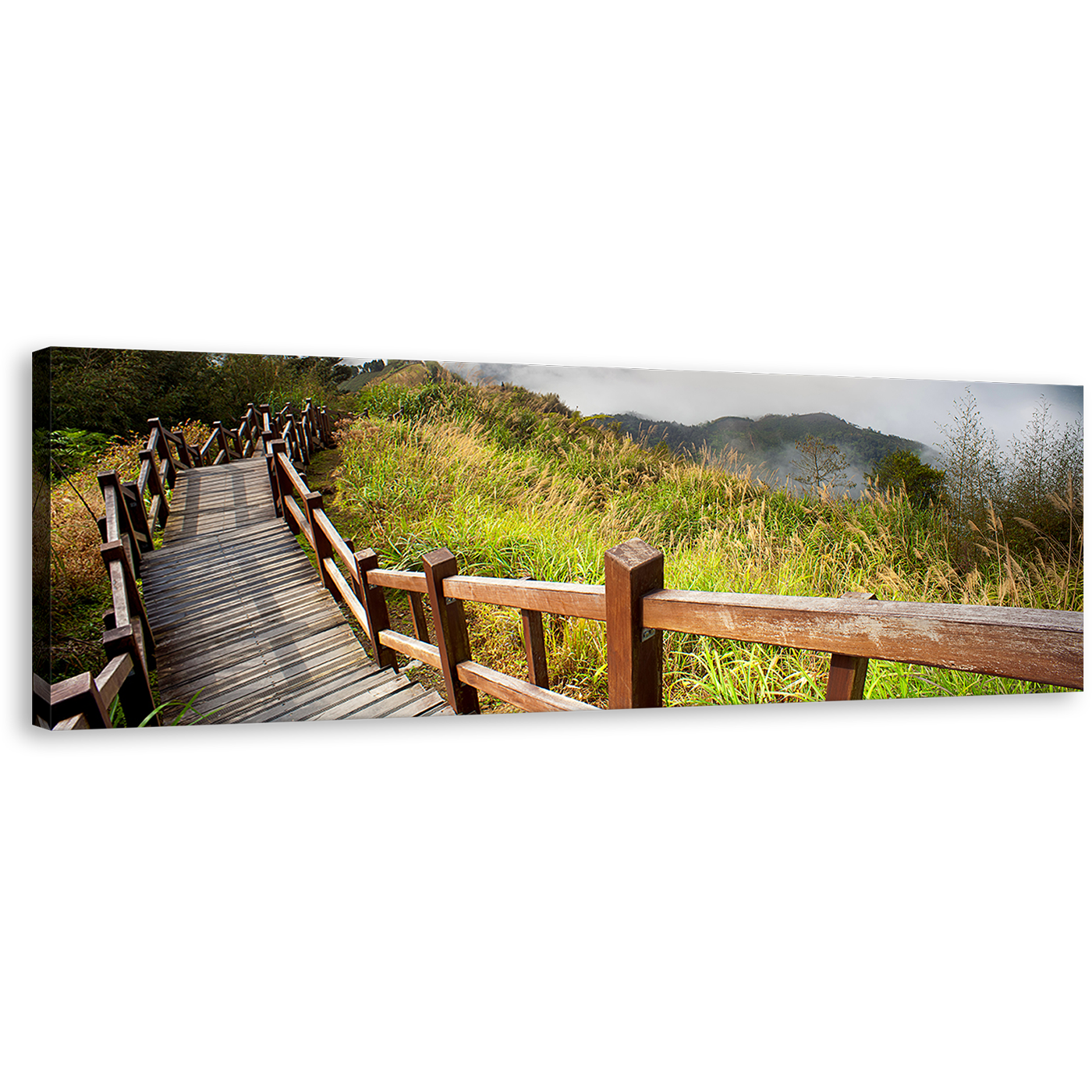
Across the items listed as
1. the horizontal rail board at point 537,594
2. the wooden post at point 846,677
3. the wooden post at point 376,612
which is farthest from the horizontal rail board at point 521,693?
the wooden post at point 846,677

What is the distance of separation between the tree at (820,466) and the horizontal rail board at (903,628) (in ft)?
3.07

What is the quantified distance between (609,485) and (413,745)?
1308 mm

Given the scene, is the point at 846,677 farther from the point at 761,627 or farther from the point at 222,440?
the point at 222,440

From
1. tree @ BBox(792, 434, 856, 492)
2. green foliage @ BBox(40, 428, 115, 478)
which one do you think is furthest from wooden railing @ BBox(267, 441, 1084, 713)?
green foliage @ BBox(40, 428, 115, 478)

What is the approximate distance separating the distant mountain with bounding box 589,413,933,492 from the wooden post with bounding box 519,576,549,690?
2.96ft

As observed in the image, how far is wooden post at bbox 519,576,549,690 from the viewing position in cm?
156

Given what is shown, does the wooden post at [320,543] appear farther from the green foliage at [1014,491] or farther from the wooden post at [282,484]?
the green foliage at [1014,491]

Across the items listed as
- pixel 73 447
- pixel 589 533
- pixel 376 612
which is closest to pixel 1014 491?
pixel 589 533

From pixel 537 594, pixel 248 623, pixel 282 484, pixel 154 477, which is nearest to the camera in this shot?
pixel 537 594

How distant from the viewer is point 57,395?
4.66ft

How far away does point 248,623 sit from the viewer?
1.91 meters

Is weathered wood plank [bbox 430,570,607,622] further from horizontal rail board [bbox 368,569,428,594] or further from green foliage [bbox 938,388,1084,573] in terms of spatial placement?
green foliage [bbox 938,388,1084,573]

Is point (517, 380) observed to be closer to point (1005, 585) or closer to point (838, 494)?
point (838, 494)

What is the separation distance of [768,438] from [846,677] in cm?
97
